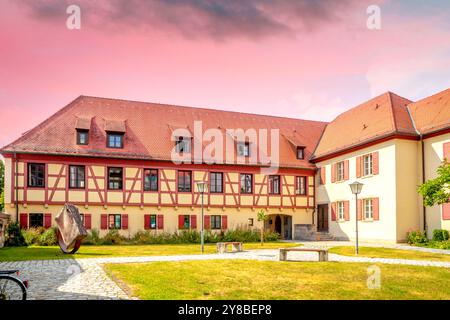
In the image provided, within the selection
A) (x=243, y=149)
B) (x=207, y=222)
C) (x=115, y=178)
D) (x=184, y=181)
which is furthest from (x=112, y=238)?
(x=243, y=149)

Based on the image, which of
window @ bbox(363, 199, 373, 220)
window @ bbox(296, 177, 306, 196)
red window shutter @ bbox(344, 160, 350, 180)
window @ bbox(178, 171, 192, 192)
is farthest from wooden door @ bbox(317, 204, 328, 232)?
window @ bbox(178, 171, 192, 192)

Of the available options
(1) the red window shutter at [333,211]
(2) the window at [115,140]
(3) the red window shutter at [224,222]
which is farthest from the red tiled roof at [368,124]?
(2) the window at [115,140]

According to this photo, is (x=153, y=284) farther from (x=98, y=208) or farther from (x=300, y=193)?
(x=300, y=193)

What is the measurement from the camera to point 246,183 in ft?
94.5

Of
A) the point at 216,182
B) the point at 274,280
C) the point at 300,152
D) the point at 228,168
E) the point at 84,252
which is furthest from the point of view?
the point at 300,152

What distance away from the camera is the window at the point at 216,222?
91.0 ft

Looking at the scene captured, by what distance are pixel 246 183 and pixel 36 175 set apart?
12.8 m

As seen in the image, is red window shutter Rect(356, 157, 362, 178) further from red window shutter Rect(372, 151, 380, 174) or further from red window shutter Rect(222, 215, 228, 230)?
red window shutter Rect(222, 215, 228, 230)

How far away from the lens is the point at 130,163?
85.5ft

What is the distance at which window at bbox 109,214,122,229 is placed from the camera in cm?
2547

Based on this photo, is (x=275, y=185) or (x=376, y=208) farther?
(x=275, y=185)

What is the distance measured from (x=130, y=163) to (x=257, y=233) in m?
8.96

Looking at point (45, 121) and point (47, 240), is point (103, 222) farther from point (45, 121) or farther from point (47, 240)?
point (45, 121)

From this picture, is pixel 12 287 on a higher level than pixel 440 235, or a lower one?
higher
